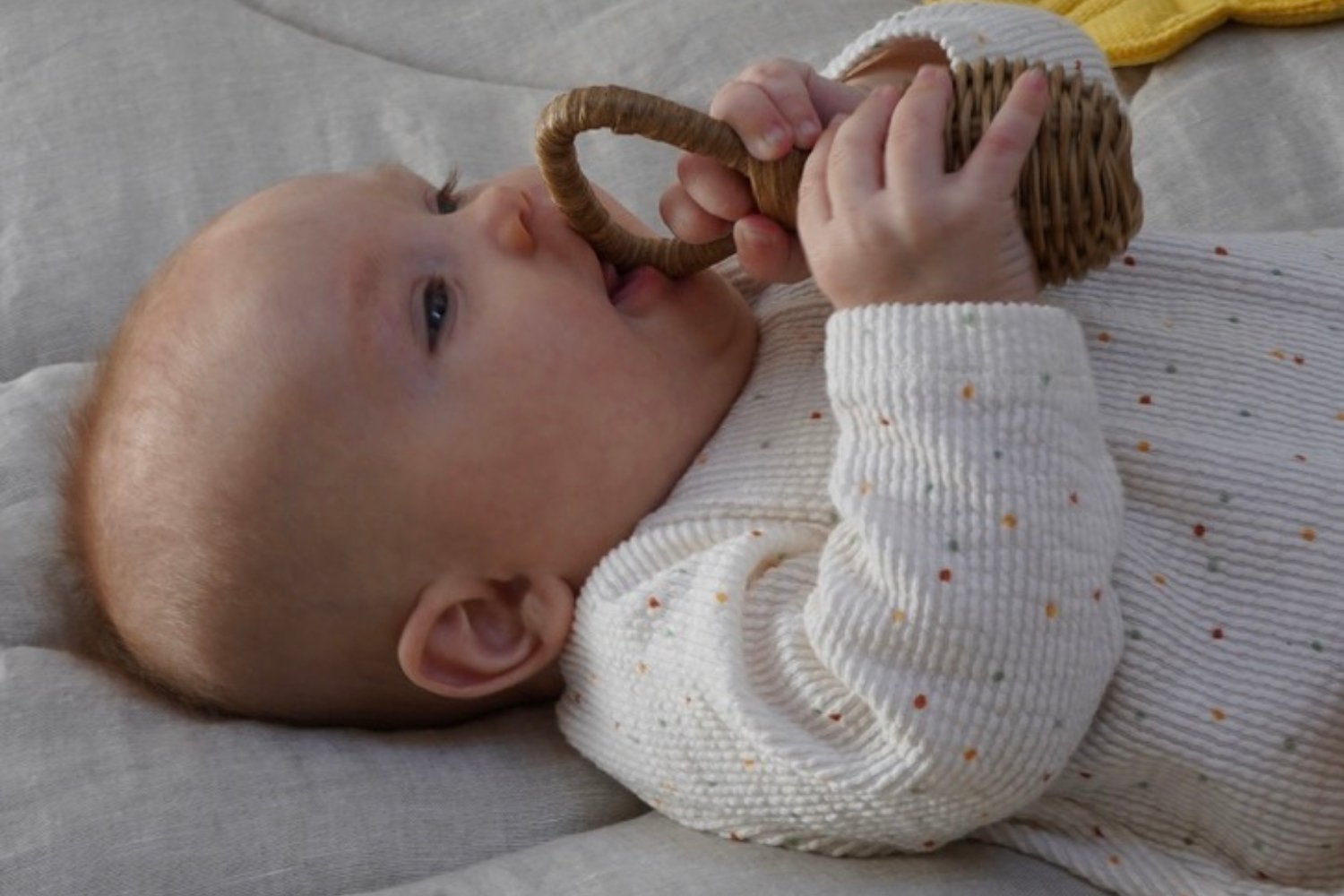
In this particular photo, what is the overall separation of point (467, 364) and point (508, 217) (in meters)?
0.11

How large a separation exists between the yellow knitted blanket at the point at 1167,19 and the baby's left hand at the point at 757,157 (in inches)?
21.4

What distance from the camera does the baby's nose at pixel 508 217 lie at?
42.6 inches

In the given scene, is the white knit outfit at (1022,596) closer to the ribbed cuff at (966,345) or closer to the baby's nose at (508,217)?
the ribbed cuff at (966,345)

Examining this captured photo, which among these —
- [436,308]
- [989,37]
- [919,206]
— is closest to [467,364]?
[436,308]

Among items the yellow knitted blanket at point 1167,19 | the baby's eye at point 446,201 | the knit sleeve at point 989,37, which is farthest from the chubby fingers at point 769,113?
the yellow knitted blanket at point 1167,19

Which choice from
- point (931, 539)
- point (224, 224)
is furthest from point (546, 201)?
point (931, 539)

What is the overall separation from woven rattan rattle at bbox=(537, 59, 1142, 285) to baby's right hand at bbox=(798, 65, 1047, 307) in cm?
1

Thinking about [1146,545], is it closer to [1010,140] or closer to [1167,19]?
[1010,140]

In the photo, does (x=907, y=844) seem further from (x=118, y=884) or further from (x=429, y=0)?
(x=429, y=0)

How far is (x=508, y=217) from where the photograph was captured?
1090 millimetres

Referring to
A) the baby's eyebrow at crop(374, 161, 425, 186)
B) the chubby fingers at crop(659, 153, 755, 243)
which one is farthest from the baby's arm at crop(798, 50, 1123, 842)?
the baby's eyebrow at crop(374, 161, 425, 186)

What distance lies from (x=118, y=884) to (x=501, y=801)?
233 millimetres

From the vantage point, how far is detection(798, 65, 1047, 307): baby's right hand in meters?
0.93

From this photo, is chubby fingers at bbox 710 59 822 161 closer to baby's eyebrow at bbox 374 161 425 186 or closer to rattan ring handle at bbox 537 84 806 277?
rattan ring handle at bbox 537 84 806 277
